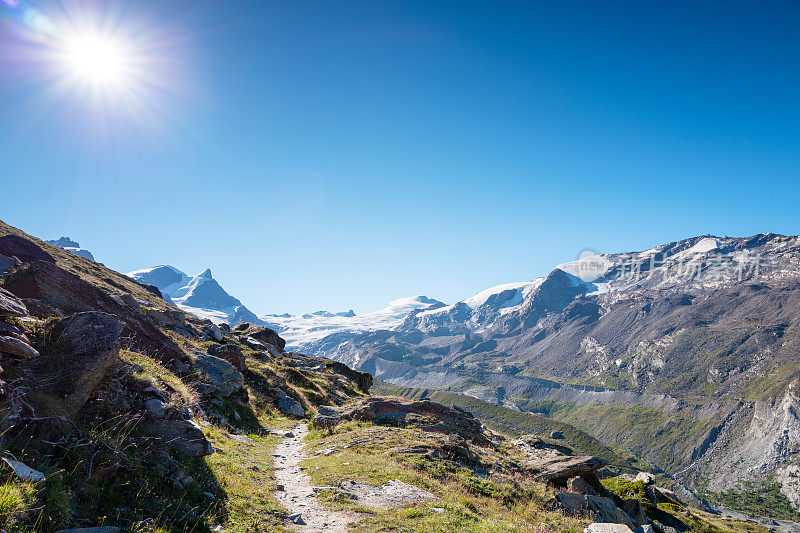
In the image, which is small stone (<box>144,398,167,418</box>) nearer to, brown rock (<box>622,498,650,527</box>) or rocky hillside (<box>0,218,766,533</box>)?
rocky hillside (<box>0,218,766,533</box>)

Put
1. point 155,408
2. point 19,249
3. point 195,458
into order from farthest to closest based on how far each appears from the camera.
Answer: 1. point 19,249
2. point 195,458
3. point 155,408

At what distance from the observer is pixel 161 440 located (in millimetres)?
14953

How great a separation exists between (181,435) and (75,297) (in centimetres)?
1754

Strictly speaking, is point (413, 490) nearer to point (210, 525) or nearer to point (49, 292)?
point (210, 525)

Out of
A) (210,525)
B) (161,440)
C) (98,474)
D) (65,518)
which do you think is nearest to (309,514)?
(210,525)

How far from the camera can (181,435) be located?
1584cm

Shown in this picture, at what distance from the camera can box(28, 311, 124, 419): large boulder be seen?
12.5 meters

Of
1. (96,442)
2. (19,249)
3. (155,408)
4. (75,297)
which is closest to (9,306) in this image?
(155,408)

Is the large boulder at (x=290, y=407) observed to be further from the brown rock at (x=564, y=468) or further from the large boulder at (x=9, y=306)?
the large boulder at (x=9, y=306)

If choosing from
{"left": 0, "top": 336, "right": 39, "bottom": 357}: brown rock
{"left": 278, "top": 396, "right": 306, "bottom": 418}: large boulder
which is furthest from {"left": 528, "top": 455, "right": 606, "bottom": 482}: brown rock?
{"left": 0, "top": 336, "right": 39, "bottom": 357}: brown rock

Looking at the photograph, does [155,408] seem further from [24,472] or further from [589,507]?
[589,507]

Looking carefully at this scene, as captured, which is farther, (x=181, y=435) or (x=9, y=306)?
(x=181, y=435)

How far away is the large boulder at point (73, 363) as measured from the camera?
1251cm

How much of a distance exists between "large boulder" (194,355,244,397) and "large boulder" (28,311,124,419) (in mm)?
17661
